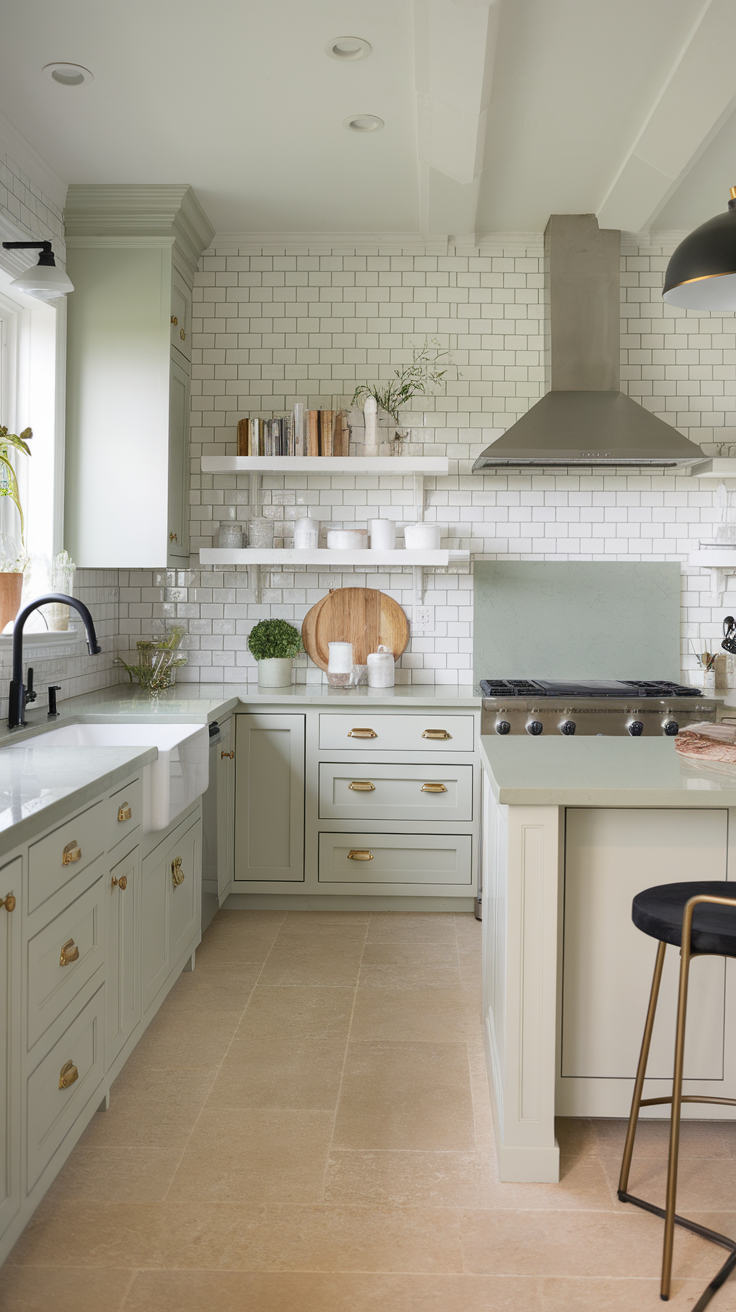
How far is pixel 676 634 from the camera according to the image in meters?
4.72

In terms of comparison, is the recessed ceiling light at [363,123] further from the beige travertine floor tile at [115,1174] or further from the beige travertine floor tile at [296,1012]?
the beige travertine floor tile at [115,1174]

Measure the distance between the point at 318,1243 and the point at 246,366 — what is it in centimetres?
385

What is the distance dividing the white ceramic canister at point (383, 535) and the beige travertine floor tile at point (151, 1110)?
246 centimetres

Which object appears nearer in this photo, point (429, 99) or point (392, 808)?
point (429, 99)

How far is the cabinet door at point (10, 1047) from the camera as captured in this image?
183 cm

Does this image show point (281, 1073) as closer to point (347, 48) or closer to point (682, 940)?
point (682, 940)

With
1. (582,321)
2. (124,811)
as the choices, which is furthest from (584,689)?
(124,811)

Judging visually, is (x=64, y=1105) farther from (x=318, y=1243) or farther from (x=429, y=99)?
(x=429, y=99)

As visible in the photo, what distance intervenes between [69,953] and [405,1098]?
1091 mm

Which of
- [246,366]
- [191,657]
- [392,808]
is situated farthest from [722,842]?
[246,366]

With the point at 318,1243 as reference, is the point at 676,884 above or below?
above

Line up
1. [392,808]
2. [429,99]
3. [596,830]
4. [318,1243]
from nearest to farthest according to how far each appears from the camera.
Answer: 1. [318,1243]
2. [596,830]
3. [429,99]
4. [392,808]

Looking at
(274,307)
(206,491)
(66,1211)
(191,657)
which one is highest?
(274,307)

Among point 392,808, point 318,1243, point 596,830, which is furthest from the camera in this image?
point 392,808
